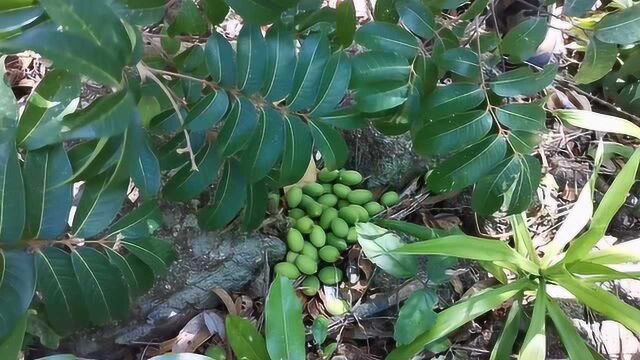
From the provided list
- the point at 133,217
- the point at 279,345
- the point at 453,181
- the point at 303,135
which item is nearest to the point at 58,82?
the point at 133,217

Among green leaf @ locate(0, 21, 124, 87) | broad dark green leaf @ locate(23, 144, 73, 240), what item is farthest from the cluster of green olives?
green leaf @ locate(0, 21, 124, 87)

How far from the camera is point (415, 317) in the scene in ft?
3.97

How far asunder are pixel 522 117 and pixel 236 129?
53 centimetres

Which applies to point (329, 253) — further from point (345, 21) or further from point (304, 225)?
point (345, 21)

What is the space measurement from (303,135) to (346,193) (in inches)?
17.4

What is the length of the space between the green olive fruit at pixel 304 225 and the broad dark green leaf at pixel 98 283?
1.61 ft

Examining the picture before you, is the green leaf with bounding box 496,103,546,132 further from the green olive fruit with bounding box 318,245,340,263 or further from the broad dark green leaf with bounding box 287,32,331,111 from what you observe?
the green olive fruit with bounding box 318,245,340,263

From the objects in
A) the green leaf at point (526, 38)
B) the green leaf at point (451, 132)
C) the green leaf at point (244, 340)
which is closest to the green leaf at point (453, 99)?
the green leaf at point (451, 132)

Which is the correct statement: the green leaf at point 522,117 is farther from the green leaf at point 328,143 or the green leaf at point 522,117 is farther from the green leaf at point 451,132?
the green leaf at point 328,143

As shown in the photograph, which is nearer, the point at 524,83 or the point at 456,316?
the point at 524,83

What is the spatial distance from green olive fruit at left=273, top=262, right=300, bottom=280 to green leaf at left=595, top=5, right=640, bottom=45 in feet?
2.60

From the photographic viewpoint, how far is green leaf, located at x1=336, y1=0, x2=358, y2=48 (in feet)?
3.50

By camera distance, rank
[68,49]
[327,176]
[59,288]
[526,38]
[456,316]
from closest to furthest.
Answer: [68,49], [59,288], [526,38], [456,316], [327,176]

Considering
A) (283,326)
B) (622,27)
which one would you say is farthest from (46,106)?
(622,27)
